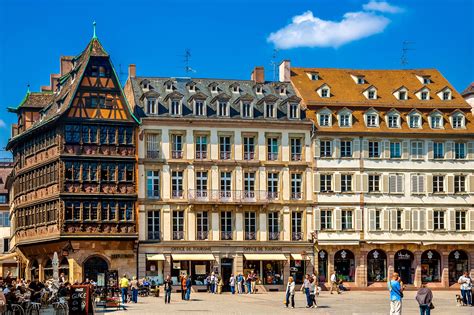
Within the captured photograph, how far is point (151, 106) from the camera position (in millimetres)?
70812

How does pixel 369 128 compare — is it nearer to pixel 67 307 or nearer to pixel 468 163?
pixel 468 163

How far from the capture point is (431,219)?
74000 mm

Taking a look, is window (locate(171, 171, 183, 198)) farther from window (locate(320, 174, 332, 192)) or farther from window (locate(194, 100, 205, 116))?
window (locate(320, 174, 332, 192))

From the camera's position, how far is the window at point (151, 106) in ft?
232

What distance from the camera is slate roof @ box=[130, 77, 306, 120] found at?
71250mm

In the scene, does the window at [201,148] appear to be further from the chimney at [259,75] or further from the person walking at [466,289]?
the person walking at [466,289]

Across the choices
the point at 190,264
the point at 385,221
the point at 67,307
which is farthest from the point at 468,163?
the point at 67,307

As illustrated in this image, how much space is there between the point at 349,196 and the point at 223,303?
2352cm

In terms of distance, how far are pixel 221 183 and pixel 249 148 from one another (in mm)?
3308

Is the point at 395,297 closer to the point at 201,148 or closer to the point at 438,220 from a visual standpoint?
the point at 201,148

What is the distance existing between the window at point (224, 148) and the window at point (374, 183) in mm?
10767

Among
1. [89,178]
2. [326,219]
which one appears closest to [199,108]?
[89,178]

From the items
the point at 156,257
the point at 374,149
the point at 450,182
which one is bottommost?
the point at 156,257

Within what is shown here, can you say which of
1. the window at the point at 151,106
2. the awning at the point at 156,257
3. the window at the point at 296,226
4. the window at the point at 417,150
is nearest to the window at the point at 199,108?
the window at the point at 151,106
